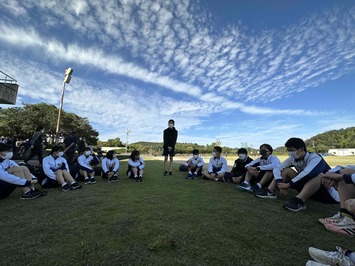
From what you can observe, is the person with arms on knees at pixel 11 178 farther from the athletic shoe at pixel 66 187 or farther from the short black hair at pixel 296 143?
the short black hair at pixel 296 143

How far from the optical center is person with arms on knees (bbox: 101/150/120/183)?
5617 millimetres

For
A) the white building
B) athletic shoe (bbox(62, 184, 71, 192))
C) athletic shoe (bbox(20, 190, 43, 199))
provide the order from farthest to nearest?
the white building → athletic shoe (bbox(62, 184, 71, 192)) → athletic shoe (bbox(20, 190, 43, 199))

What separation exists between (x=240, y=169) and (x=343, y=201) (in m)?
2.98

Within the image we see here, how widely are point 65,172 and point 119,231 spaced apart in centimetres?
314

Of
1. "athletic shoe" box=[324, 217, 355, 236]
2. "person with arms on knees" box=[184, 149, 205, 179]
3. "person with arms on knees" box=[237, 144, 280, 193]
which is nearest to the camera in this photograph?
"athletic shoe" box=[324, 217, 355, 236]

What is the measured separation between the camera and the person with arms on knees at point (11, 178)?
133 inches

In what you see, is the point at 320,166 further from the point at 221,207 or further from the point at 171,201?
the point at 171,201

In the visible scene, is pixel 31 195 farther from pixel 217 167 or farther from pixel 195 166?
pixel 217 167

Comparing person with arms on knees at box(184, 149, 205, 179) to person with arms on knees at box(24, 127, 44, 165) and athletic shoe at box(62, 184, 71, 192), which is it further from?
person with arms on knees at box(24, 127, 44, 165)

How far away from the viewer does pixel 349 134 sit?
84.1 metres

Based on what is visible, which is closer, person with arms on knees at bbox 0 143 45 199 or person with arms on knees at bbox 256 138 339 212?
person with arms on knees at bbox 256 138 339 212

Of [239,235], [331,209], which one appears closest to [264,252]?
[239,235]

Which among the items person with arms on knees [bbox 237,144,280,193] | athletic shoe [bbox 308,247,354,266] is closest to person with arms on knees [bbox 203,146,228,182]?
person with arms on knees [bbox 237,144,280,193]

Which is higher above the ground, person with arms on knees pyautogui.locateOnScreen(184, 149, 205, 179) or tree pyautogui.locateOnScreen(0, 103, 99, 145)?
tree pyautogui.locateOnScreen(0, 103, 99, 145)
